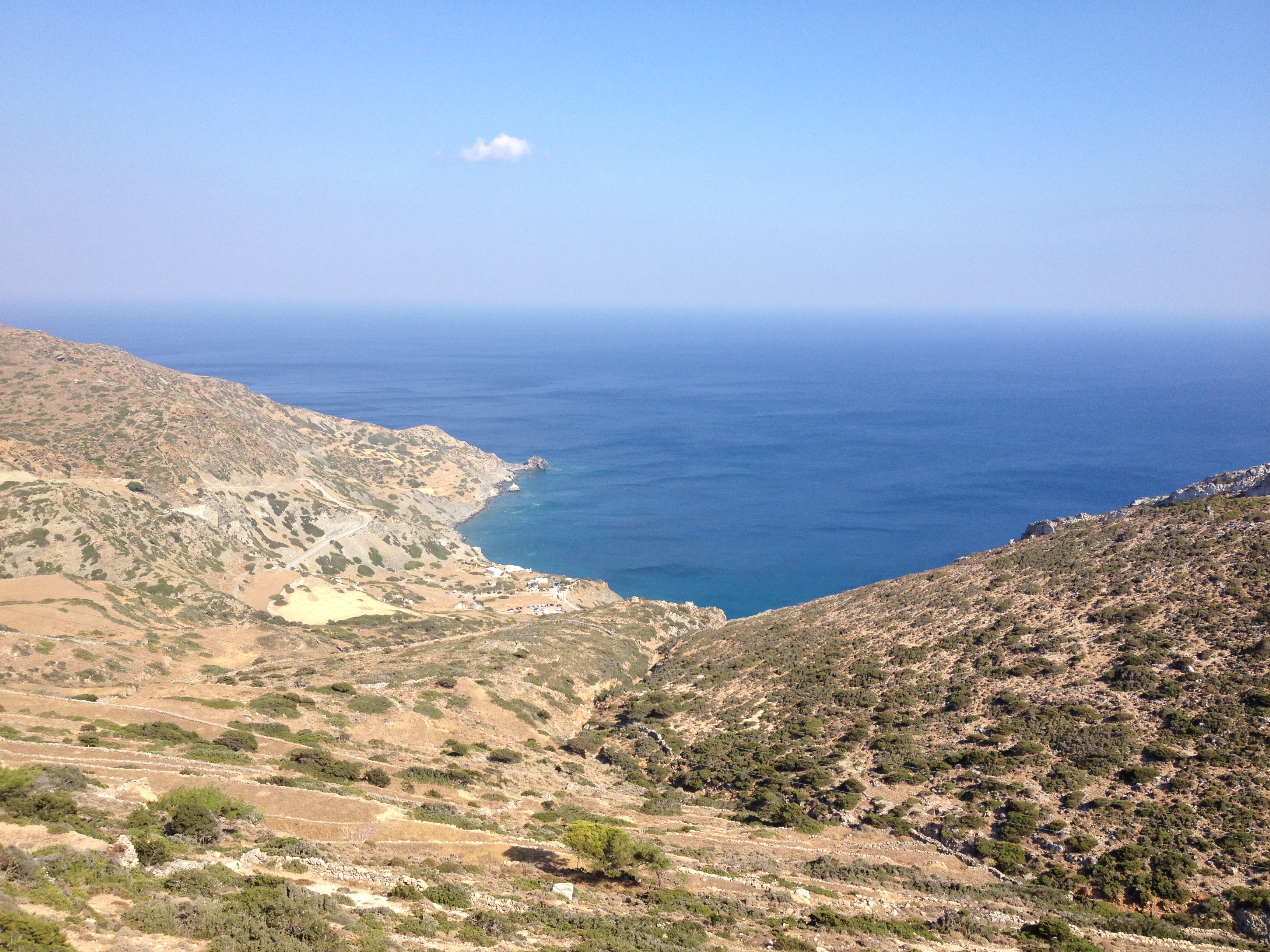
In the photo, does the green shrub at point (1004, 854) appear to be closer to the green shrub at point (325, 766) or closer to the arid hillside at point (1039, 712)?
the arid hillside at point (1039, 712)

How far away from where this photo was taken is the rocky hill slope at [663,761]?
18375 mm

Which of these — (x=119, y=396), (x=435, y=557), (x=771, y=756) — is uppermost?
(x=119, y=396)

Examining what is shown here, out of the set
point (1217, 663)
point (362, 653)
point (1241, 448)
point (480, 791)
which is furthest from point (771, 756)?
point (1241, 448)

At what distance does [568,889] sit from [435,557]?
90442mm

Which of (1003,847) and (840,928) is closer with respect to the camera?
(840,928)

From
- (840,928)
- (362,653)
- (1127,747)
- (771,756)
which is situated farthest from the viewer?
(362,653)

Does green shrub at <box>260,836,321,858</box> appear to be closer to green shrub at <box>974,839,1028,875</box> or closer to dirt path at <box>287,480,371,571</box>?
green shrub at <box>974,839,1028,875</box>

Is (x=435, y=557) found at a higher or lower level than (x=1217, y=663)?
lower

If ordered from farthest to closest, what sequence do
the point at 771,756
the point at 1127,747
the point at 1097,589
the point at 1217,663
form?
1. the point at 1097,589
2. the point at 771,756
3. the point at 1217,663
4. the point at 1127,747

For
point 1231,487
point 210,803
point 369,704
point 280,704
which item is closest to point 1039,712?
point 369,704

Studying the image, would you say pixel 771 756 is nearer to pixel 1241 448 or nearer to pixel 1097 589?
pixel 1097 589

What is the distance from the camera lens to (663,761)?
36750 mm

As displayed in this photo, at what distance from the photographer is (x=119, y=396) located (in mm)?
104000

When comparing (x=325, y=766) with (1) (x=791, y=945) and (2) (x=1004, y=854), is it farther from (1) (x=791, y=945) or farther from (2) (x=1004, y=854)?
(2) (x=1004, y=854)
